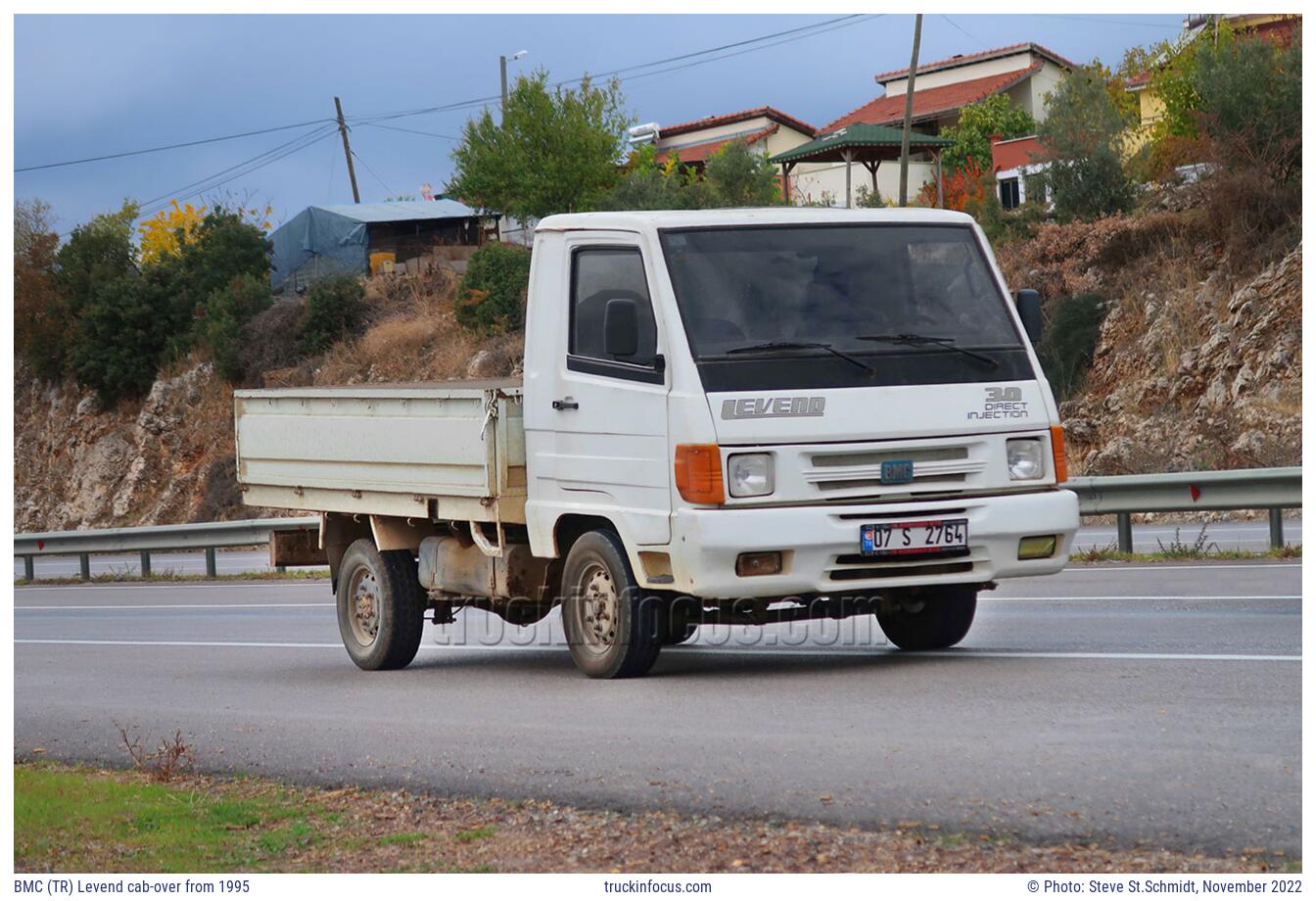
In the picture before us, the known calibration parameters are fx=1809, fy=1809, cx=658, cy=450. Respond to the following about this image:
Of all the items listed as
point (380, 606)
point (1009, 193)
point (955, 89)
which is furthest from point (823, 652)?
point (955, 89)

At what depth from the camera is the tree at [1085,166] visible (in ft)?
120

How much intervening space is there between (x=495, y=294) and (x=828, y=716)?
128 ft

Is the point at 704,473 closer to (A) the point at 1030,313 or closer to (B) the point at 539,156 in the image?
(A) the point at 1030,313

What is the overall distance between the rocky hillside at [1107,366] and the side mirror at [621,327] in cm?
1700

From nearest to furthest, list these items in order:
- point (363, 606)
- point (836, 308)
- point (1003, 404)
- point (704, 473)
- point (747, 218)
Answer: point (704, 473), point (1003, 404), point (836, 308), point (747, 218), point (363, 606)

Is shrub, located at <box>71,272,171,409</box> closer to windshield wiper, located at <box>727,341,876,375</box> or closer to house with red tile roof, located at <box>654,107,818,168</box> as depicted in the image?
house with red tile roof, located at <box>654,107,818,168</box>

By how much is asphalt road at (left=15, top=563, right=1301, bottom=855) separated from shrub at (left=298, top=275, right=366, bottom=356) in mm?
38064

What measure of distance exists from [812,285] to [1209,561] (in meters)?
8.05

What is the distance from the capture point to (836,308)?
31.5ft

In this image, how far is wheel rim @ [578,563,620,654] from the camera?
387 inches

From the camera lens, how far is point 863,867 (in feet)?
→ 18.1

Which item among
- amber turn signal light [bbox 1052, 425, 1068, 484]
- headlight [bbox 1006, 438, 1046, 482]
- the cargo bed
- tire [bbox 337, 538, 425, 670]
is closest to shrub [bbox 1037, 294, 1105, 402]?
the cargo bed

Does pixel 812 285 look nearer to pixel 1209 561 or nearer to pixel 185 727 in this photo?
pixel 185 727

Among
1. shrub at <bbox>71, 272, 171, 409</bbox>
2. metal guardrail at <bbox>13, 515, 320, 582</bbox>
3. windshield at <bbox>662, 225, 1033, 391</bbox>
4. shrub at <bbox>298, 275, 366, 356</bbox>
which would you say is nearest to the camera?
windshield at <bbox>662, 225, 1033, 391</bbox>
